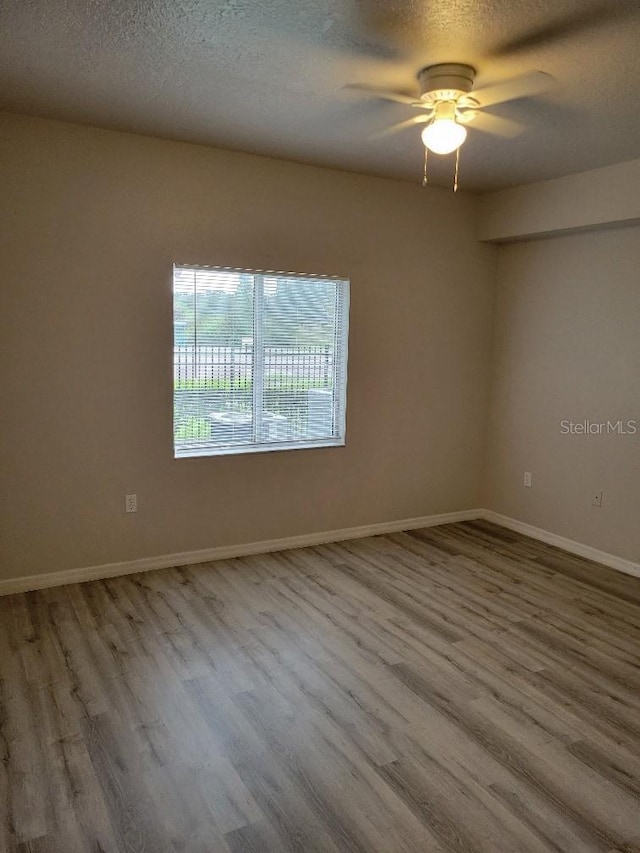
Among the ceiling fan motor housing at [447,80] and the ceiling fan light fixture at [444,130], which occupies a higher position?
the ceiling fan motor housing at [447,80]

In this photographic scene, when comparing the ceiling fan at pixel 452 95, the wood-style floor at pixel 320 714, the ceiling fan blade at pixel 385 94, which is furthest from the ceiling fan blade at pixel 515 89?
the wood-style floor at pixel 320 714

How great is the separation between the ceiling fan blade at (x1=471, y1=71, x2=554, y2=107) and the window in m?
1.80

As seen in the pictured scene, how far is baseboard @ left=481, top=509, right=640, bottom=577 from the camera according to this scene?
4242 millimetres

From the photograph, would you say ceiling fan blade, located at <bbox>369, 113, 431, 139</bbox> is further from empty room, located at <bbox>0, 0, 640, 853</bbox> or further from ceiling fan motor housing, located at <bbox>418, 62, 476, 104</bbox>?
ceiling fan motor housing, located at <bbox>418, 62, 476, 104</bbox>

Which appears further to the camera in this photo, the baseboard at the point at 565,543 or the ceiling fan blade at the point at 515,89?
the baseboard at the point at 565,543

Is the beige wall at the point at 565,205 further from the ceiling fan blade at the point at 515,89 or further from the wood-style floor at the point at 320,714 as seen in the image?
the wood-style floor at the point at 320,714

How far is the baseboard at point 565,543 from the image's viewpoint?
4.24 m

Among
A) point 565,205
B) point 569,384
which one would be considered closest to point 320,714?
point 569,384

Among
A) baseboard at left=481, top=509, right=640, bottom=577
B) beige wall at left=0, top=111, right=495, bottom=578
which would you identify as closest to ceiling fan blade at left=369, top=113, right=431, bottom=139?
beige wall at left=0, top=111, right=495, bottom=578

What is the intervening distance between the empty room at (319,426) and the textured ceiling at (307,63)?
0.7 inches

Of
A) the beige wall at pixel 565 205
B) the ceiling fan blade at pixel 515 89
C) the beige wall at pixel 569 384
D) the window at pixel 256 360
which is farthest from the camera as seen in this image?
the beige wall at pixel 569 384

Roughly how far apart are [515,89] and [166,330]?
2337 mm

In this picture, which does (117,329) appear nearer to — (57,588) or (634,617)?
(57,588)

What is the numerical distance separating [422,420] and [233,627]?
7.99 ft
